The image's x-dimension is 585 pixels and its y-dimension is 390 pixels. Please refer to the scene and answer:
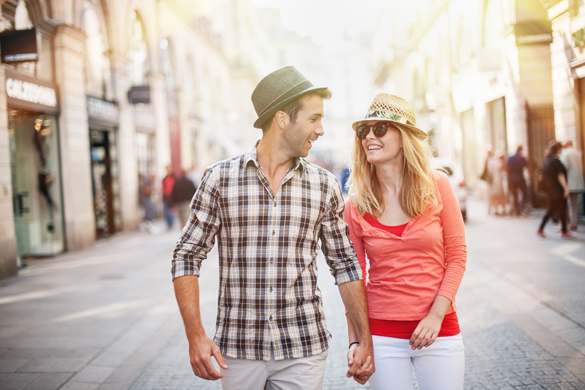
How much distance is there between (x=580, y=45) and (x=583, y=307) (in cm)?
799

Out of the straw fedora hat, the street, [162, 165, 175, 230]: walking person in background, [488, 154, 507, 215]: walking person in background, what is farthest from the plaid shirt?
[162, 165, 175, 230]: walking person in background

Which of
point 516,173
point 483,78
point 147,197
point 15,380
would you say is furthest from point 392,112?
point 483,78

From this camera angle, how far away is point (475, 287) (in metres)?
6.95

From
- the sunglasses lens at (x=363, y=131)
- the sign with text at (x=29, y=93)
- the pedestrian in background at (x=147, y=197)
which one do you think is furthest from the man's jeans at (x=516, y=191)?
the sunglasses lens at (x=363, y=131)

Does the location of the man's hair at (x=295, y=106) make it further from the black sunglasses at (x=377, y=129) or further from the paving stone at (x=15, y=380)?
the paving stone at (x=15, y=380)

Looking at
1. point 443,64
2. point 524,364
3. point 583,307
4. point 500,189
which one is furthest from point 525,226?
point 443,64

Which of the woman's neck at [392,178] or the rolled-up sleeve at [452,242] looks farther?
the woman's neck at [392,178]

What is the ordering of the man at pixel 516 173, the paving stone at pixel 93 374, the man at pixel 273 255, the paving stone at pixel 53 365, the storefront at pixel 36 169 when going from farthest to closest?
the man at pixel 516 173
the storefront at pixel 36 169
the paving stone at pixel 53 365
the paving stone at pixel 93 374
the man at pixel 273 255

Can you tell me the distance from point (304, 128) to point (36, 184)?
1084 cm

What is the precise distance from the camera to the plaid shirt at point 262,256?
2.14m

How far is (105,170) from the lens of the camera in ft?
49.7

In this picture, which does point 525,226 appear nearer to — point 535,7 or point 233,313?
point 535,7

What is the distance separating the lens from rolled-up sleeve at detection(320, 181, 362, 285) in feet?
7.52

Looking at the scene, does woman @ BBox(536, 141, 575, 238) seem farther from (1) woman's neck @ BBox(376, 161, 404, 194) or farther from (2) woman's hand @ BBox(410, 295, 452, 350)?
(2) woman's hand @ BBox(410, 295, 452, 350)
